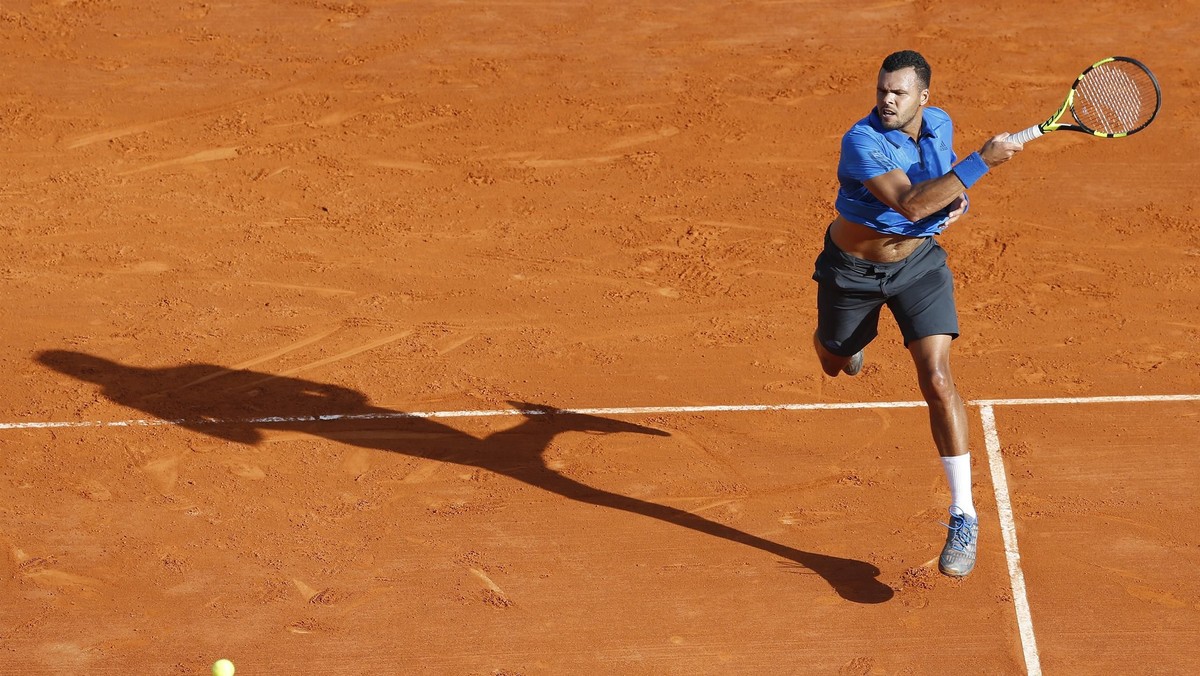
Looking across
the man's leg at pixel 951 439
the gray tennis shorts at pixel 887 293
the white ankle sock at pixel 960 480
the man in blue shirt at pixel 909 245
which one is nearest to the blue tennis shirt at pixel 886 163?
the man in blue shirt at pixel 909 245

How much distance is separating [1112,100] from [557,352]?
403 cm

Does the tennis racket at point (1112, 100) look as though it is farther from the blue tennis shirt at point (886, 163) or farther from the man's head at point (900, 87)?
the man's head at point (900, 87)

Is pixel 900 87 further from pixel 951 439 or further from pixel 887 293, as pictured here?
pixel 951 439

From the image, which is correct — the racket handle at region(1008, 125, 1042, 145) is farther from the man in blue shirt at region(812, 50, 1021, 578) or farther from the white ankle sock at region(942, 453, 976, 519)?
the white ankle sock at region(942, 453, 976, 519)

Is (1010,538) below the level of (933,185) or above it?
below

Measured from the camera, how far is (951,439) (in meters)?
6.82

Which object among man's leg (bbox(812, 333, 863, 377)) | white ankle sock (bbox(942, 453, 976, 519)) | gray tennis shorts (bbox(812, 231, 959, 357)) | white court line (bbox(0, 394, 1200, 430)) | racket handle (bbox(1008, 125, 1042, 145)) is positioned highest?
racket handle (bbox(1008, 125, 1042, 145))

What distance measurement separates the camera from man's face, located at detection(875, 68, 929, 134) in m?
6.63

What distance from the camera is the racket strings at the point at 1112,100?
6.98m

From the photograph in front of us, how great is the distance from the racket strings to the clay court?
2163mm

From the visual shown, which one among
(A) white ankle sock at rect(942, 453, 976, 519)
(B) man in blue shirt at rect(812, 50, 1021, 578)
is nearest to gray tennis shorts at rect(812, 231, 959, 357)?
(B) man in blue shirt at rect(812, 50, 1021, 578)

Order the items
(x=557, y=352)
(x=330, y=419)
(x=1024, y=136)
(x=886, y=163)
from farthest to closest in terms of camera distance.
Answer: (x=557, y=352), (x=330, y=419), (x=886, y=163), (x=1024, y=136)

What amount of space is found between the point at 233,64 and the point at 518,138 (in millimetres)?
3385

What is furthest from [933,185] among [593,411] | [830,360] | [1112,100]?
[593,411]
